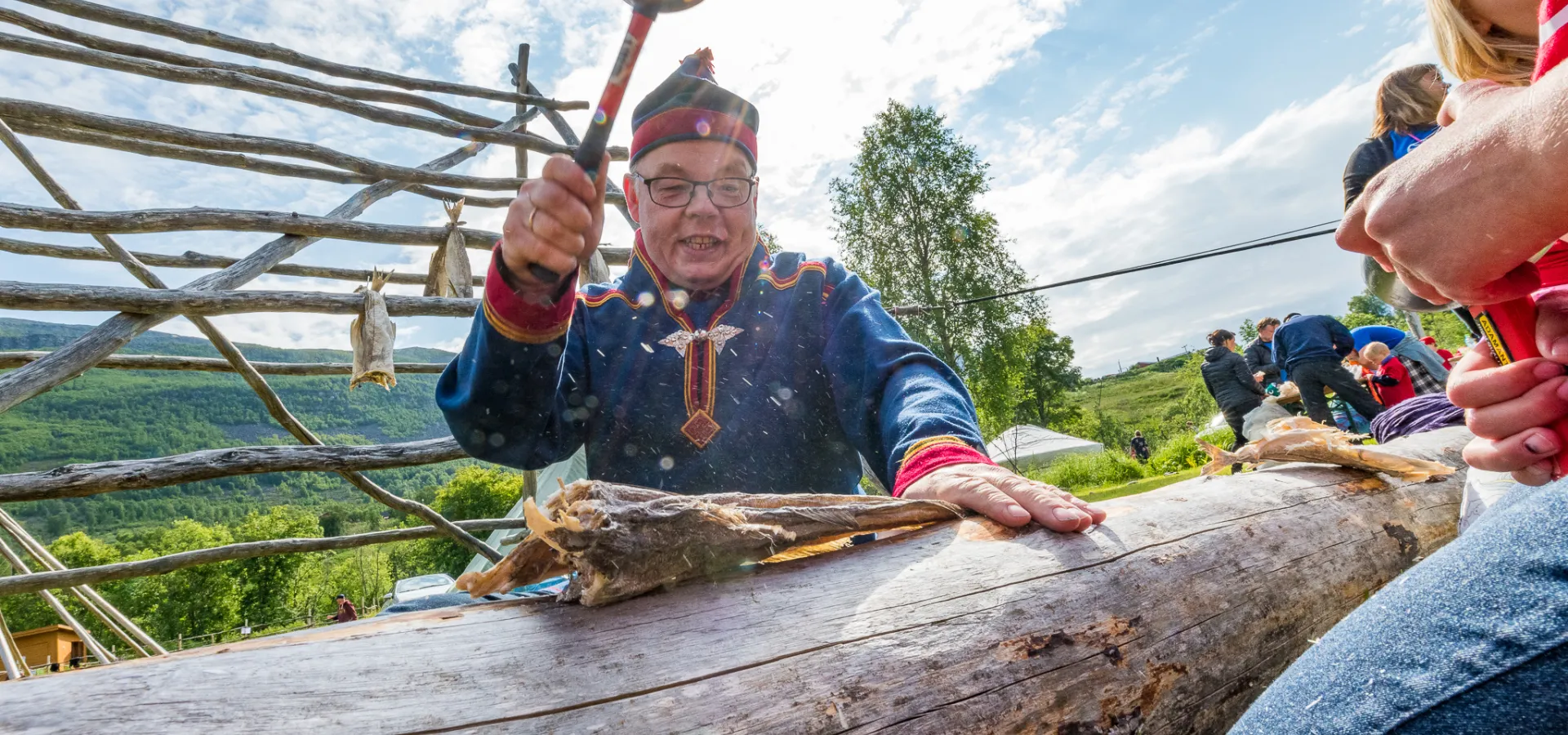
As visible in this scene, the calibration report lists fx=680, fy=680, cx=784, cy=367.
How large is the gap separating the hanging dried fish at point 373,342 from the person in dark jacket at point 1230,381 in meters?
7.39

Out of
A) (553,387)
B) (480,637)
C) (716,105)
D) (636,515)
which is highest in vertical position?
(716,105)

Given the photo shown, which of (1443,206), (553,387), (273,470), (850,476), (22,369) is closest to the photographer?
(1443,206)

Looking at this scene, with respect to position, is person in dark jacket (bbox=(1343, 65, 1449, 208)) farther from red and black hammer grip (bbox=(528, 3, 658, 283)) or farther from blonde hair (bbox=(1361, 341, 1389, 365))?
blonde hair (bbox=(1361, 341, 1389, 365))

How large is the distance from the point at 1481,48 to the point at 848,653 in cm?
126

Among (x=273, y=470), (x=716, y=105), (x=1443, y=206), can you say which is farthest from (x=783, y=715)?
(x=273, y=470)

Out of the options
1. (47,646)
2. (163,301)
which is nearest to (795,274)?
(163,301)

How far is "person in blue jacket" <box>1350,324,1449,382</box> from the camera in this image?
5.01m

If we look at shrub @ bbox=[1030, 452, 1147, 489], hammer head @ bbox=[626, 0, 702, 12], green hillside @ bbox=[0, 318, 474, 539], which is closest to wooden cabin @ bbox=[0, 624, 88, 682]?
hammer head @ bbox=[626, 0, 702, 12]

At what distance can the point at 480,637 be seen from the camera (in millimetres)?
793

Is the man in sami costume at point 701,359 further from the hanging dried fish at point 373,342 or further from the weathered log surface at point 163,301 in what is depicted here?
the weathered log surface at point 163,301

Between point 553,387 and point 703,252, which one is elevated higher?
point 703,252

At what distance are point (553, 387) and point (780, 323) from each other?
680 mm

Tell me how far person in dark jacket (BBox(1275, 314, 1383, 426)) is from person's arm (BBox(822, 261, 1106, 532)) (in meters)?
5.24

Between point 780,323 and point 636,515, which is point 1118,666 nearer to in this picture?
point 636,515
